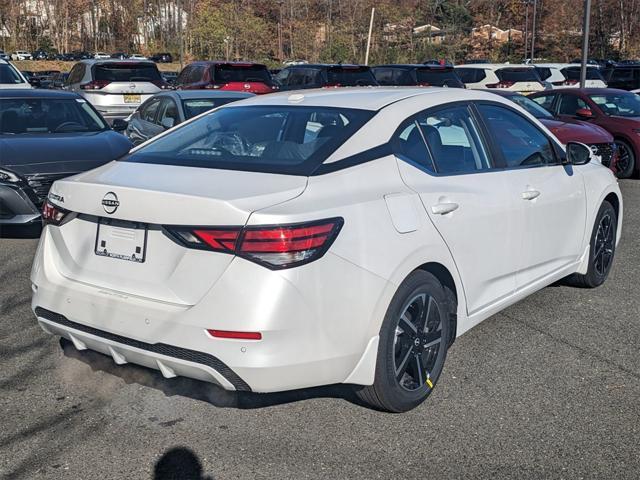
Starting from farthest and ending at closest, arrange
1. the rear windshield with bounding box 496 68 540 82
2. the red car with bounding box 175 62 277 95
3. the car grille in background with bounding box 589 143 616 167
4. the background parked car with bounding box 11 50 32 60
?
the background parked car with bounding box 11 50 32 60, the rear windshield with bounding box 496 68 540 82, the red car with bounding box 175 62 277 95, the car grille in background with bounding box 589 143 616 167

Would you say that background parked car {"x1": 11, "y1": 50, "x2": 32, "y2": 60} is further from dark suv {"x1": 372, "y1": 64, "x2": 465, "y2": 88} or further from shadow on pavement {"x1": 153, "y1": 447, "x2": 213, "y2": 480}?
shadow on pavement {"x1": 153, "y1": 447, "x2": 213, "y2": 480}

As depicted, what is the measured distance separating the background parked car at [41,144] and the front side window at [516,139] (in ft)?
11.1

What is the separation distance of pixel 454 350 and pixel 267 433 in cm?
154

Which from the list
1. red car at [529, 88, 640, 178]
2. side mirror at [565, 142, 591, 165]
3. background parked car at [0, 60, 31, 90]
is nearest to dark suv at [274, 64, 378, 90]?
red car at [529, 88, 640, 178]

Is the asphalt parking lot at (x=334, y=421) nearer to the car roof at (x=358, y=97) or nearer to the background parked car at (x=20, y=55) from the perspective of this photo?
the car roof at (x=358, y=97)

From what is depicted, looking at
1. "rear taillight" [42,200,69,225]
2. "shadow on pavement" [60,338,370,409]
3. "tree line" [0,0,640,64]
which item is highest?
"tree line" [0,0,640,64]

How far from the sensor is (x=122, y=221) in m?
3.55

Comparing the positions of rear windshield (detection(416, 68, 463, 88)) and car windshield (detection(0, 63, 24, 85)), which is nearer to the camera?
car windshield (detection(0, 63, 24, 85))

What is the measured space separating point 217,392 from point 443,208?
1.52 meters

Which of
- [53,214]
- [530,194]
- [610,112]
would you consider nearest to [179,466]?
[53,214]

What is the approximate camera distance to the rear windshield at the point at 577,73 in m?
26.6

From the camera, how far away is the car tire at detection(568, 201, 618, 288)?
5855mm

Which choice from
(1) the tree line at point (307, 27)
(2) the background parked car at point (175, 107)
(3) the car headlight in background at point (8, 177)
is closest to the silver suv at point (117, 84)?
(2) the background parked car at point (175, 107)

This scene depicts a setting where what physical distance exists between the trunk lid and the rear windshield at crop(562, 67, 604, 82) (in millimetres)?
25296
